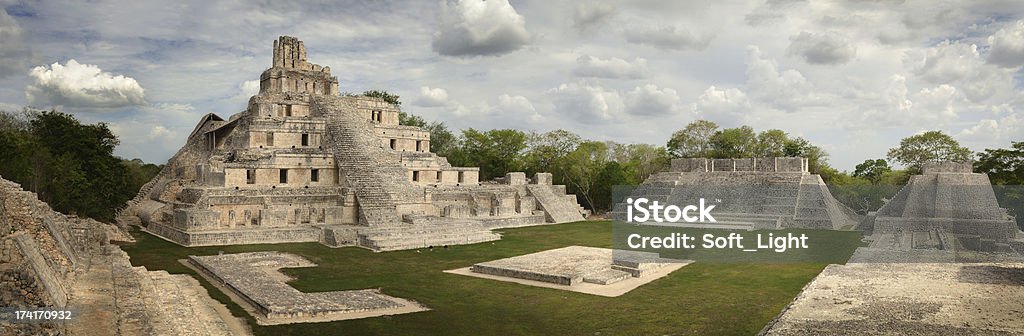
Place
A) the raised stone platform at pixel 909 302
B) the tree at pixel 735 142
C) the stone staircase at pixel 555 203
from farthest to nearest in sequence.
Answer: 1. the tree at pixel 735 142
2. the stone staircase at pixel 555 203
3. the raised stone platform at pixel 909 302

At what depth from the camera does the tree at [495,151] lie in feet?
169

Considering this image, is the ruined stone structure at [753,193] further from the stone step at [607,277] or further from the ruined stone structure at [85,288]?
the ruined stone structure at [85,288]

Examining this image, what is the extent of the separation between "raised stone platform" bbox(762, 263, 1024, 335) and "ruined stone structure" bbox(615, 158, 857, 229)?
13904 mm

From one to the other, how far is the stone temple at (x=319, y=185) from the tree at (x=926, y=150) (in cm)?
2287

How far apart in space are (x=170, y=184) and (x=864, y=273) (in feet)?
101

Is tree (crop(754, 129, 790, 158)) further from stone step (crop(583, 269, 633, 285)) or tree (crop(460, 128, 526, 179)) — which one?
stone step (crop(583, 269, 633, 285))

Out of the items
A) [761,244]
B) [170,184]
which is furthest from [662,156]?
[170,184]

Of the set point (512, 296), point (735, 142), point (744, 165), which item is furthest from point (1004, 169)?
point (512, 296)

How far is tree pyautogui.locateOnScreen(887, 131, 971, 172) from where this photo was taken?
135 ft

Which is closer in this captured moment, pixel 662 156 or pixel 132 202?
pixel 132 202

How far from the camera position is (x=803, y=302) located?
1359 centimetres

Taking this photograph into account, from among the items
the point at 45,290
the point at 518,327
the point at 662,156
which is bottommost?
the point at 518,327

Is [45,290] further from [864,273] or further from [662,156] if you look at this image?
[662,156]
